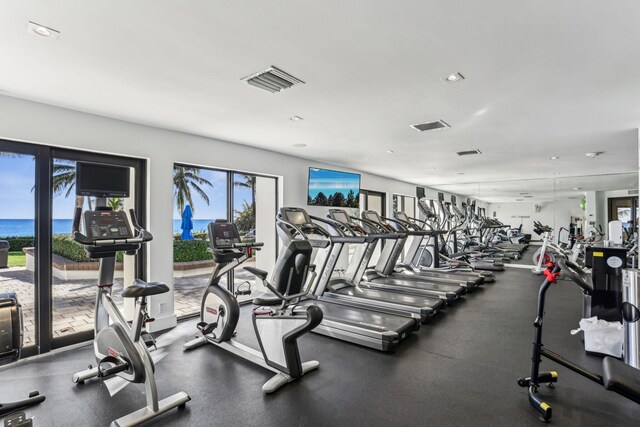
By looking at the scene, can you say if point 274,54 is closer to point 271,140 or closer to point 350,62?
point 350,62

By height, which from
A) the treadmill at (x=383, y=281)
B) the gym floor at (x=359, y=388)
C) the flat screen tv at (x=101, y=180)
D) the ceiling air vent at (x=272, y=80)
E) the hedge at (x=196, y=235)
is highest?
the ceiling air vent at (x=272, y=80)

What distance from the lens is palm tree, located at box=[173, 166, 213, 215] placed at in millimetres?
5094

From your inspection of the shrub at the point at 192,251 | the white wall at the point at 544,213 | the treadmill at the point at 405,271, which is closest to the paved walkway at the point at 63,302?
the shrub at the point at 192,251

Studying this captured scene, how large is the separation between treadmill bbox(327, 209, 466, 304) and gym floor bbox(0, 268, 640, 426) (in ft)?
4.41

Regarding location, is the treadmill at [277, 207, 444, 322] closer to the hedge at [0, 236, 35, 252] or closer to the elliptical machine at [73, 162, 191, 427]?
the elliptical machine at [73, 162, 191, 427]

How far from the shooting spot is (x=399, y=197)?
10750mm

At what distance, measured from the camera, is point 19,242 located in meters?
3.53

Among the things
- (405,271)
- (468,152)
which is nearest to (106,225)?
(468,152)

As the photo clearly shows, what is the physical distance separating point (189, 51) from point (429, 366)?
342cm

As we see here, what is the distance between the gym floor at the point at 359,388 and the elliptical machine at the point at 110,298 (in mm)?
188

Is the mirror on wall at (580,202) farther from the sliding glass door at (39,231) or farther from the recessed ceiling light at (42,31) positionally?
the recessed ceiling light at (42,31)

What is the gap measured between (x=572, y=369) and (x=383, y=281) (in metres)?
3.93

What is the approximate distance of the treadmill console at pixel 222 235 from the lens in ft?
11.5

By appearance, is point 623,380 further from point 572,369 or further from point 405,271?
point 405,271
